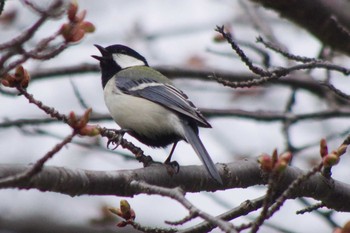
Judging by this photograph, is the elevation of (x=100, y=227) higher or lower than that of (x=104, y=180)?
higher

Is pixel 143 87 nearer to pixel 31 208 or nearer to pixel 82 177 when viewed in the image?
pixel 82 177

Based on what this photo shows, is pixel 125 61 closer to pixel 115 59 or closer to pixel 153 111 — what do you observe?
pixel 115 59

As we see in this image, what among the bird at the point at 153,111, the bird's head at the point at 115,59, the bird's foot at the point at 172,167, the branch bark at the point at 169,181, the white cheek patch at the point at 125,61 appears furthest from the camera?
the white cheek patch at the point at 125,61

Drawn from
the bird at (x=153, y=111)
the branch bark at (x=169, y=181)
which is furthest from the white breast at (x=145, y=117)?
the branch bark at (x=169, y=181)

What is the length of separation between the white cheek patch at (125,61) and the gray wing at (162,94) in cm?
48

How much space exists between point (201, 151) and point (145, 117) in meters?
0.74

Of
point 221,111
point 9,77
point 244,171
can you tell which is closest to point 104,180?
point 9,77

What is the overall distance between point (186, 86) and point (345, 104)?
1691 mm

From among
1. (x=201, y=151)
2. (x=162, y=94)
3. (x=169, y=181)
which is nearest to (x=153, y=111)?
(x=162, y=94)

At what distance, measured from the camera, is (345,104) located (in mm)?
5684

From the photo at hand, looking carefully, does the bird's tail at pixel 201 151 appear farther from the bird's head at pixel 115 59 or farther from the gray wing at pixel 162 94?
the bird's head at pixel 115 59

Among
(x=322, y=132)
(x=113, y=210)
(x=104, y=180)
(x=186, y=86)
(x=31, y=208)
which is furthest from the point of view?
(x=322, y=132)

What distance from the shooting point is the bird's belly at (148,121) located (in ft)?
13.6

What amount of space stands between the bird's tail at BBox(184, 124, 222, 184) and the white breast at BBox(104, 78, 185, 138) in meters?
0.08
